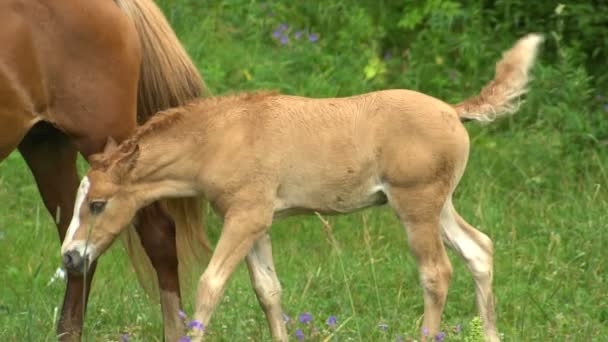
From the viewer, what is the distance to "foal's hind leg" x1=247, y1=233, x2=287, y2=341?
5109 mm

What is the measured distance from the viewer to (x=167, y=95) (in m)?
5.63

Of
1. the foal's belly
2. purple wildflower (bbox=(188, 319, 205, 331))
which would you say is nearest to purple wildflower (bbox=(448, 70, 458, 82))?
the foal's belly

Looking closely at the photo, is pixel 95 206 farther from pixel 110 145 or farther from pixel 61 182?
pixel 61 182

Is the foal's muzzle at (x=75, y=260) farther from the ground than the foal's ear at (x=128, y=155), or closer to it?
closer to it

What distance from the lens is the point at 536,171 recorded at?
7.81 meters

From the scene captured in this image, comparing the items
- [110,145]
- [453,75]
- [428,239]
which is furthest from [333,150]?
[453,75]

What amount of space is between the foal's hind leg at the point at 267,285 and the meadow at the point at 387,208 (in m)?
0.14

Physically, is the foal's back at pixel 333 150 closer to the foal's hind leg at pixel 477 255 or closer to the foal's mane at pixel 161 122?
the foal's mane at pixel 161 122

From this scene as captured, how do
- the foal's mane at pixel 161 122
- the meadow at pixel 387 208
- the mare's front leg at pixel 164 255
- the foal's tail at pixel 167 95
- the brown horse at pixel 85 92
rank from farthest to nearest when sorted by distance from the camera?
the meadow at pixel 387 208 < the foal's tail at pixel 167 95 < the mare's front leg at pixel 164 255 < the brown horse at pixel 85 92 < the foal's mane at pixel 161 122

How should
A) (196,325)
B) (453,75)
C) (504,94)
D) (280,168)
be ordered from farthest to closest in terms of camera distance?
(453,75), (504,94), (280,168), (196,325)

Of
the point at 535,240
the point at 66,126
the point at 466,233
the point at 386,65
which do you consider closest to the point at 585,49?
the point at 386,65

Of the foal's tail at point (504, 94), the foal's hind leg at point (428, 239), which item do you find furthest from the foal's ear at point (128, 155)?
the foal's tail at point (504, 94)

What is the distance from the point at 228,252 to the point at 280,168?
1.17 ft

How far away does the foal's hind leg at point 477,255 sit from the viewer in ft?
17.1
